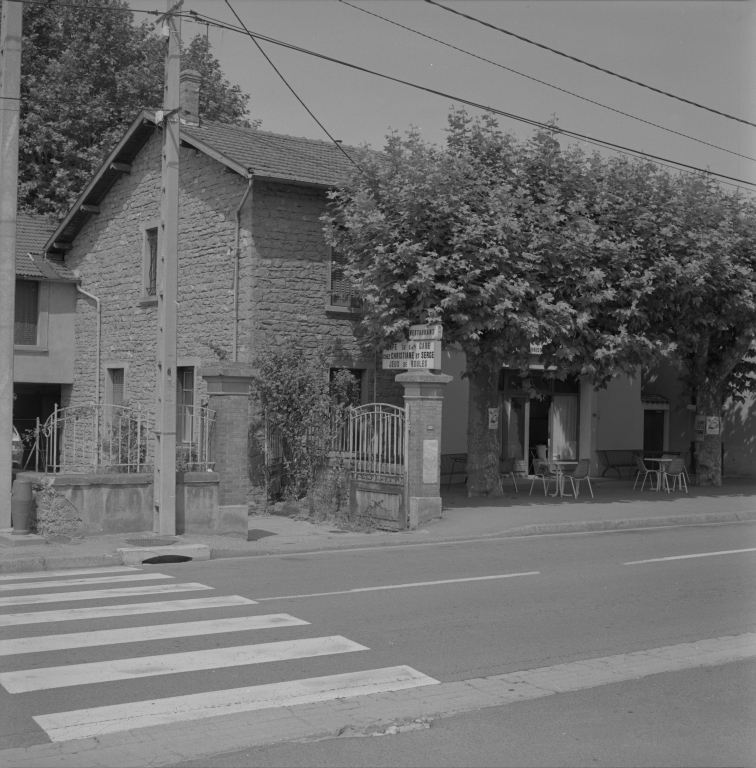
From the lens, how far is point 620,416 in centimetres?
2620

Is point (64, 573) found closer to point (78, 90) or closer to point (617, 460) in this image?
point (617, 460)

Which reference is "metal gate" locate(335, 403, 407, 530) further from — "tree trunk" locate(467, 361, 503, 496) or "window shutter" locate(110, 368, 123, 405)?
"window shutter" locate(110, 368, 123, 405)

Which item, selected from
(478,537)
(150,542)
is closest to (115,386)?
(150,542)

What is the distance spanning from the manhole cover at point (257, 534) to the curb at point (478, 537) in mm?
1105

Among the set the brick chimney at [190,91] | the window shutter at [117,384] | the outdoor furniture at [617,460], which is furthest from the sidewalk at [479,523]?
the brick chimney at [190,91]

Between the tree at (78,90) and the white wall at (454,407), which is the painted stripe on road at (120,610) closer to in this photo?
the white wall at (454,407)

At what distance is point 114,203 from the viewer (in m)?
23.8

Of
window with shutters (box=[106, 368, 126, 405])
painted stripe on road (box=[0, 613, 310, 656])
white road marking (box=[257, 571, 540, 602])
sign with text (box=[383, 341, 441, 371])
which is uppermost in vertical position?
sign with text (box=[383, 341, 441, 371])

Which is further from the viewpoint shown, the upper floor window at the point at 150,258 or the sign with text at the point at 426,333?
the upper floor window at the point at 150,258

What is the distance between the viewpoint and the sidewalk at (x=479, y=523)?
12312 millimetres

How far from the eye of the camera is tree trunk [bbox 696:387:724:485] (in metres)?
23.2

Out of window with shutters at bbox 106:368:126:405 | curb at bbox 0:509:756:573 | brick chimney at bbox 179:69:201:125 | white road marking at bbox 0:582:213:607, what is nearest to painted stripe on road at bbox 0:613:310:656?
white road marking at bbox 0:582:213:607

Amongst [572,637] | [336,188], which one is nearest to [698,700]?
[572,637]

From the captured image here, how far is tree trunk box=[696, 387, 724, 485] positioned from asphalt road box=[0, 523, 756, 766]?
9.91 metres
